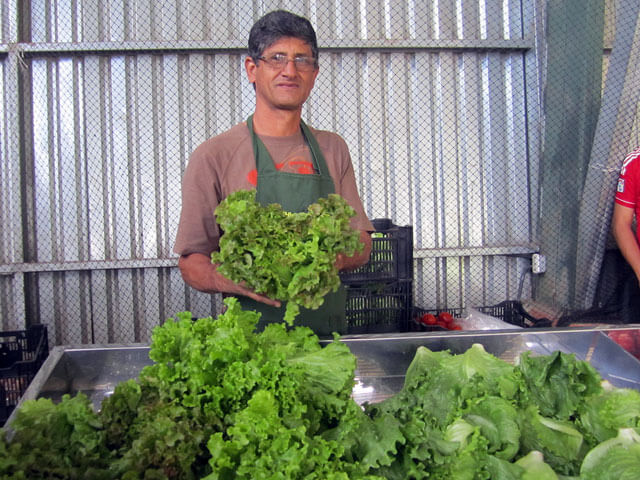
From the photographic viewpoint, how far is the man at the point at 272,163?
8.04 ft

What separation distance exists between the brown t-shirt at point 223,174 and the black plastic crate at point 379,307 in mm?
1637

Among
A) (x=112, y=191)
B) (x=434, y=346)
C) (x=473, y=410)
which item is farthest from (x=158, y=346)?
(x=112, y=191)

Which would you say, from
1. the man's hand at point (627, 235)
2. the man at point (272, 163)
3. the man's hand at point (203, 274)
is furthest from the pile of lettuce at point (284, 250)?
the man's hand at point (627, 235)

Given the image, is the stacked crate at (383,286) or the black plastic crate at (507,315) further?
the black plastic crate at (507,315)

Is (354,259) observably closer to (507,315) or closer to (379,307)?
(379,307)

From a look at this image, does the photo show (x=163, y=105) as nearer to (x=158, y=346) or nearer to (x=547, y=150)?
(x=547, y=150)

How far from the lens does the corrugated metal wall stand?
5.34m

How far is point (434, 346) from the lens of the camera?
2289 mm

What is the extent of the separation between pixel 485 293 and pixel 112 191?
4122 millimetres

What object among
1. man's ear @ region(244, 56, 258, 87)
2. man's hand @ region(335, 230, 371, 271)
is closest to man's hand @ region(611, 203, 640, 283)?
man's hand @ region(335, 230, 371, 271)

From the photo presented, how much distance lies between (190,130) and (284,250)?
4.04 meters

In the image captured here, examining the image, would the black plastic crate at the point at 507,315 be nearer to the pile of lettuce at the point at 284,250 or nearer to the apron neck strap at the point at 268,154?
the apron neck strap at the point at 268,154

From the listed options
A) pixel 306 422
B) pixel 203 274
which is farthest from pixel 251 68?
pixel 306 422

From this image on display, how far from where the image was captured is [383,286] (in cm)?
432
